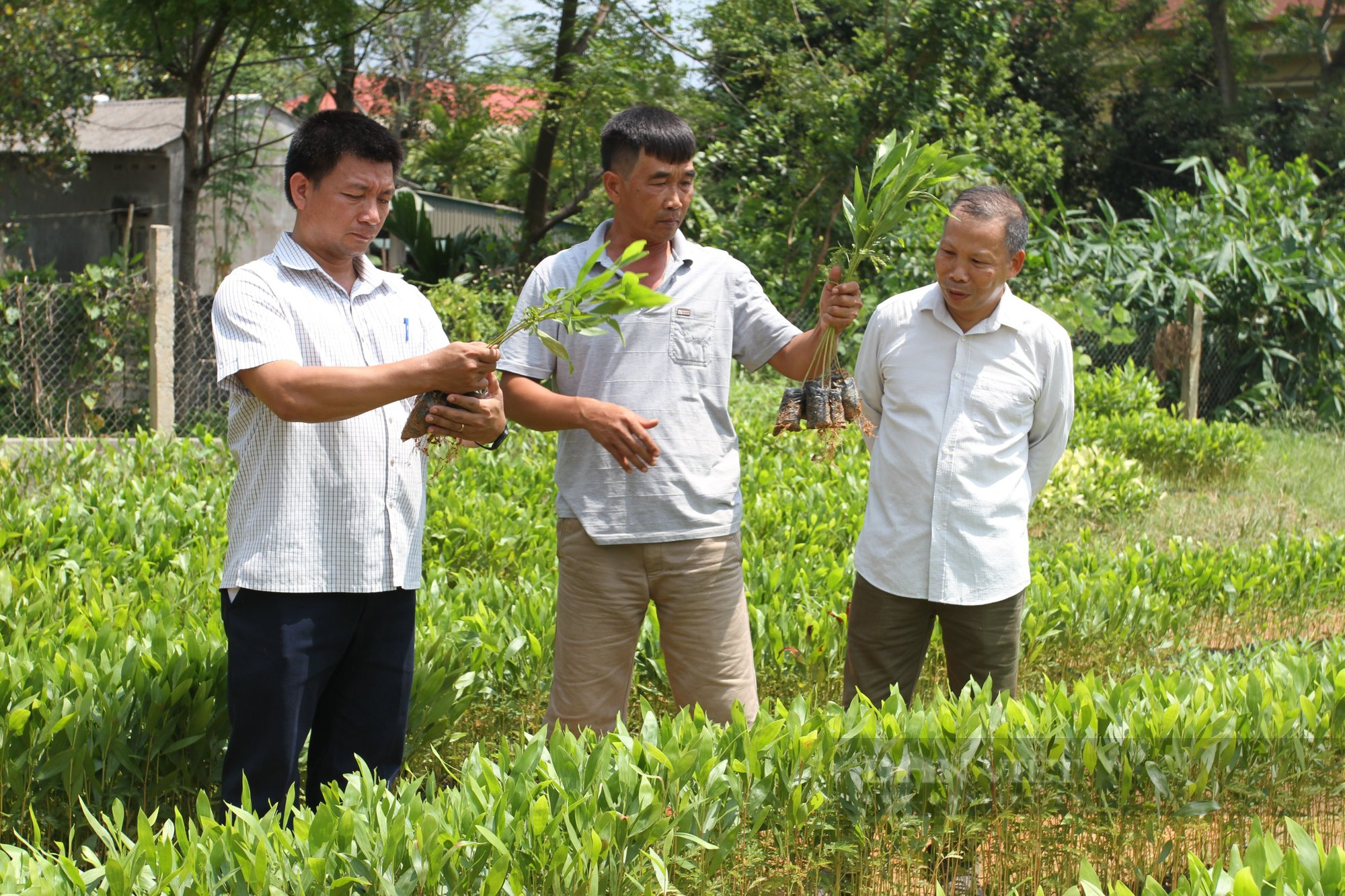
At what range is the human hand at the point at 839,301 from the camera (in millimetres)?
2904

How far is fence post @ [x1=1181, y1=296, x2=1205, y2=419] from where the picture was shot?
1161cm

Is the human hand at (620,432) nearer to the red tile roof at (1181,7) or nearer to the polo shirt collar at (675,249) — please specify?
the polo shirt collar at (675,249)

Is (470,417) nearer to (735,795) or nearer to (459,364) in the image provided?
(459,364)

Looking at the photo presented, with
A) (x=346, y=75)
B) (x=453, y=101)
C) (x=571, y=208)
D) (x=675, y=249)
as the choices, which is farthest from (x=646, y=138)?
(x=453, y=101)

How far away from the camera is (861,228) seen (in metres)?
3.09

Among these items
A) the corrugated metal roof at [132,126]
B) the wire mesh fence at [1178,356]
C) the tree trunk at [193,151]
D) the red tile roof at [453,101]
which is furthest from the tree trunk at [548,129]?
the wire mesh fence at [1178,356]

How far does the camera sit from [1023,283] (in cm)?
1155

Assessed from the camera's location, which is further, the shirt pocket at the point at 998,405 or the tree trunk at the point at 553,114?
the tree trunk at the point at 553,114

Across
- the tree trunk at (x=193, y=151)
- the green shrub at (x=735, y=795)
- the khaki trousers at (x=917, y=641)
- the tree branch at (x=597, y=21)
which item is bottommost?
the green shrub at (x=735, y=795)

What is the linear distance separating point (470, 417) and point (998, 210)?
4.83 ft

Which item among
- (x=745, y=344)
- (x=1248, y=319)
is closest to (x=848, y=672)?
(x=745, y=344)

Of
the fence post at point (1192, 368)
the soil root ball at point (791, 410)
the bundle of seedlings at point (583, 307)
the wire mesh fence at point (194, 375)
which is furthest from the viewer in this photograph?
the fence post at point (1192, 368)

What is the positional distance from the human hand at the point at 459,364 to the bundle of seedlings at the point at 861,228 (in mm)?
964

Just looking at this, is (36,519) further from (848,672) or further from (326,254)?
(848,672)
